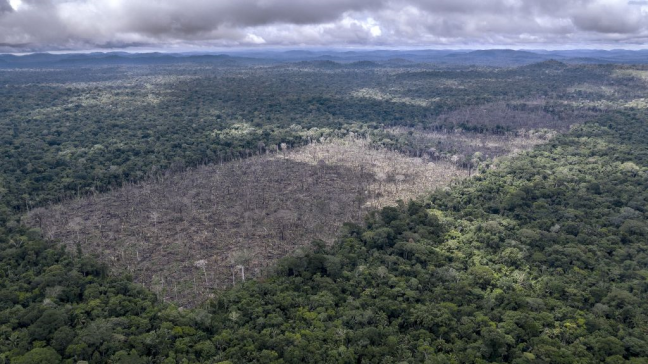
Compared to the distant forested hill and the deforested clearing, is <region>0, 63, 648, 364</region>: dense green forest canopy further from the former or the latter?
the deforested clearing

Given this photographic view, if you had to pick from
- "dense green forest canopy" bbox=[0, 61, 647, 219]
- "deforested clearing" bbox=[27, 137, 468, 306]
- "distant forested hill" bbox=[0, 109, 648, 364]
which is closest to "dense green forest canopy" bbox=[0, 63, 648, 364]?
"distant forested hill" bbox=[0, 109, 648, 364]

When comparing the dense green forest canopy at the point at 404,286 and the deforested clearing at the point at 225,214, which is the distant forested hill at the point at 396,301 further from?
the deforested clearing at the point at 225,214

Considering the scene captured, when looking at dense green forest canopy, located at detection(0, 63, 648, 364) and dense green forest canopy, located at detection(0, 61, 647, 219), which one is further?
dense green forest canopy, located at detection(0, 61, 647, 219)

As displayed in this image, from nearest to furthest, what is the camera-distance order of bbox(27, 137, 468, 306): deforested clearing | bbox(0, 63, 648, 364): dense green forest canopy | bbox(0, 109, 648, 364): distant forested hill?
bbox(0, 109, 648, 364): distant forested hill
bbox(0, 63, 648, 364): dense green forest canopy
bbox(27, 137, 468, 306): deforested clearing

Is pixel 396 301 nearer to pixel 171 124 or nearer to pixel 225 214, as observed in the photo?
pixel 225 214

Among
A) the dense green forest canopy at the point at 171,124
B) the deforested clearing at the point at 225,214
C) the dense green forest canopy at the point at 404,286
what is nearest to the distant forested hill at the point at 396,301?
the dense green forest canopy at the point at 404,286

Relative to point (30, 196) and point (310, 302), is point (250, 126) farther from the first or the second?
point (310, 302)

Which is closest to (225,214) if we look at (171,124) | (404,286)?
(404,286)

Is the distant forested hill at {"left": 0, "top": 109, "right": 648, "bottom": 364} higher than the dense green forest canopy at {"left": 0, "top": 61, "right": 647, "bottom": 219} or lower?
lower
